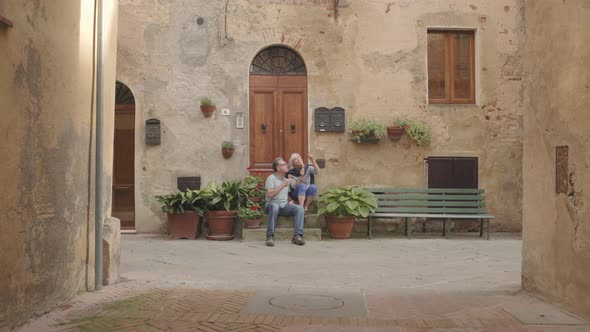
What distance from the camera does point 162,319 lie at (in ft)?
12.7

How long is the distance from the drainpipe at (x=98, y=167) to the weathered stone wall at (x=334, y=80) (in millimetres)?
5066

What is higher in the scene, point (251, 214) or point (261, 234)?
point (251, 214)

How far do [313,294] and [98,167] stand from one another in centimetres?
215

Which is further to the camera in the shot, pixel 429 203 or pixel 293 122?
pixel 293 122

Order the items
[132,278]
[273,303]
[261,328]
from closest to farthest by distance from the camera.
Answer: [261,328] < [273,303] < [132,278]

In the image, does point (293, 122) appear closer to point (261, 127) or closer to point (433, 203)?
Answer: point (261, 127)

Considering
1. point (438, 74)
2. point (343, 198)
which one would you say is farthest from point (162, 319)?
point (438, 74)

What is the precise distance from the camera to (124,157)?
10.2 m

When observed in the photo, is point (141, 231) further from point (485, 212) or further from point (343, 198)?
point (485, 212)

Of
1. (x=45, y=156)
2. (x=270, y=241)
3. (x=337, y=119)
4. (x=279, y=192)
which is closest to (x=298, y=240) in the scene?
(x=270, y=241)

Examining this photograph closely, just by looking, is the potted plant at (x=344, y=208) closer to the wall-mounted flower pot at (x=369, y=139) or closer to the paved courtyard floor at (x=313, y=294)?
the wall-mounted flower pot at (x=369, y=139)

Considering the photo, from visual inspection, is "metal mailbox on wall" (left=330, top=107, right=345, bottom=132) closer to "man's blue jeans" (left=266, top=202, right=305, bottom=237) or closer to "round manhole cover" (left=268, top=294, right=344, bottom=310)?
"man's blue jeans" (left=266, top=202, right=305, bottom=237)

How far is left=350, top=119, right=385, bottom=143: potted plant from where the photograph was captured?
977 cm

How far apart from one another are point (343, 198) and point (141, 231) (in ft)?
11.9
